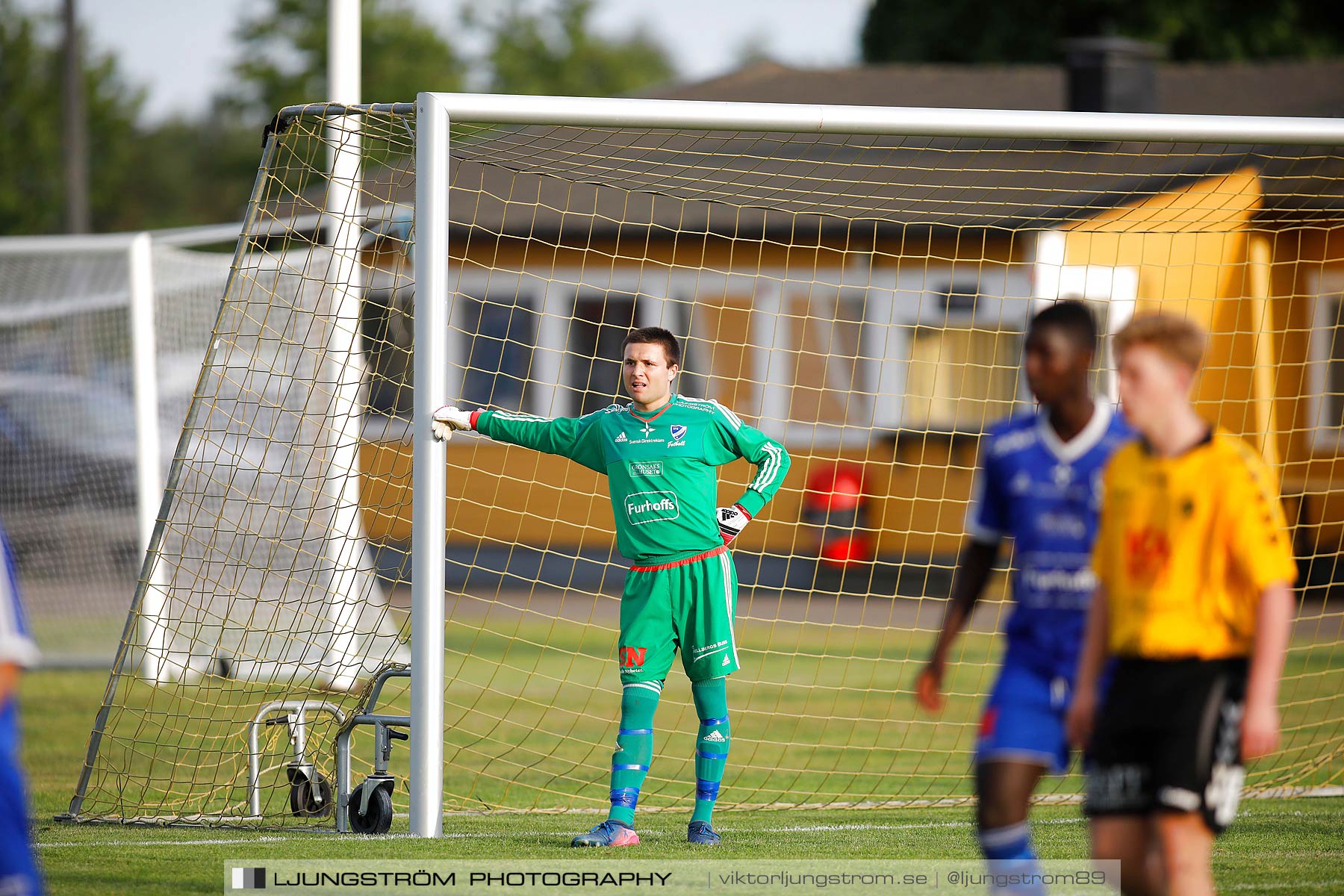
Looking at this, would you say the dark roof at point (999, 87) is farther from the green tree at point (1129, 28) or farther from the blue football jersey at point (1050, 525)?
the blue football jersey at point (1050, 525)

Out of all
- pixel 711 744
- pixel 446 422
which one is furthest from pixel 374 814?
pixel 446 422

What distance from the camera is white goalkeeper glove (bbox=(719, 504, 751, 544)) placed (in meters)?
4.72

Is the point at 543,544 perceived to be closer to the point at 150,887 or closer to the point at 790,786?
the point at 790,786

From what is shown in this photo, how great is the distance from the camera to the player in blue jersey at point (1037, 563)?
9.78 ft

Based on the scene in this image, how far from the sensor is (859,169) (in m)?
10.4

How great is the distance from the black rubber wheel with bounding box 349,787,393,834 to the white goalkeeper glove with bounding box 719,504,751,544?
1.51m

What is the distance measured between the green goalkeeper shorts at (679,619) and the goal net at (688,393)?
2.44ft

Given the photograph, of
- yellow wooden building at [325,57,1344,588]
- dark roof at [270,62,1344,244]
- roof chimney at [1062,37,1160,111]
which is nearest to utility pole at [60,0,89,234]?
dark roof at [270,62,1344,244]

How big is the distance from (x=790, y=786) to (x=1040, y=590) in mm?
3398

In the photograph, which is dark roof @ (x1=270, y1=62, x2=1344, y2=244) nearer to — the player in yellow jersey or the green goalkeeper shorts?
the green goalkeeper shorts

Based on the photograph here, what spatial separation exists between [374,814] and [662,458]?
63.8 inches

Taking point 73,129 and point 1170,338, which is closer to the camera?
point 1170,338

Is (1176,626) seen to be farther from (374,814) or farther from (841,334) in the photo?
(841,334)

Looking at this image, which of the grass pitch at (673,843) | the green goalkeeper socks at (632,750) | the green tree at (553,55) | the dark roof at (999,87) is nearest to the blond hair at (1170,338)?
the grass pitch at (673,843)
